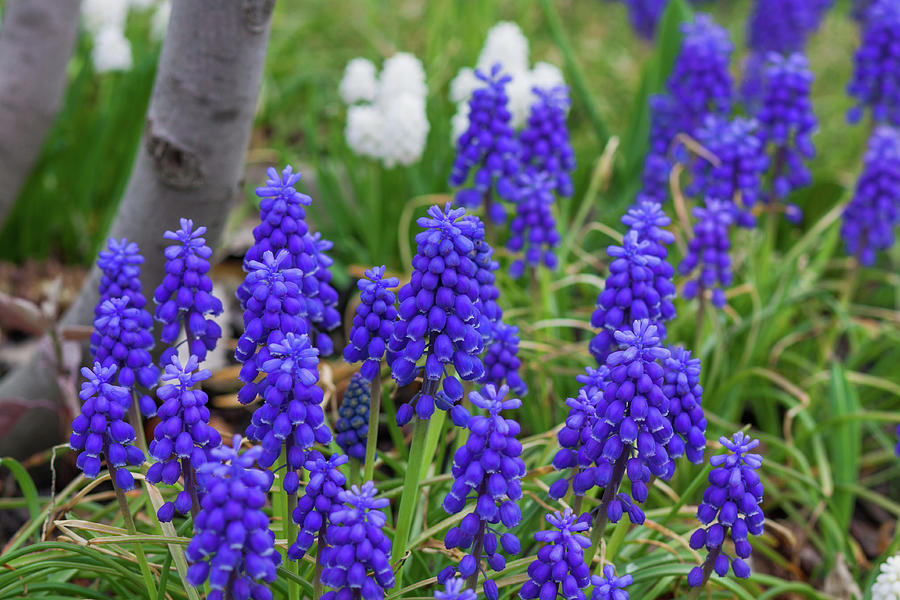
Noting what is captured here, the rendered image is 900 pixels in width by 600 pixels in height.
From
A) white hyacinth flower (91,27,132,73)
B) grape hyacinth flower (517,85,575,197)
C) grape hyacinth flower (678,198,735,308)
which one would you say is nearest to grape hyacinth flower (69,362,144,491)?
grape hyacinth flower (517,85,575,197)

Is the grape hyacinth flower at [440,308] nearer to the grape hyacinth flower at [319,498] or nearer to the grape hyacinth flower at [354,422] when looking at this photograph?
the grape hyacinth flower at [319,498]

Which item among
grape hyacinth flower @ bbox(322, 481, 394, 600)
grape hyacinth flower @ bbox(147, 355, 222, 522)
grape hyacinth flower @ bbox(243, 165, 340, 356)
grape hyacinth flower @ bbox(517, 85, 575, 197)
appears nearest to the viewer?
grape hyacinth flower @ bbox(322, 481, 394, 600)

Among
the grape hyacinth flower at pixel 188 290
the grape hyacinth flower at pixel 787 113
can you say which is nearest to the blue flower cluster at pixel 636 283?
the grape hyacinth flower at pixel 188 290

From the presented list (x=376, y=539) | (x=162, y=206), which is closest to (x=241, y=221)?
(x=162, y=206)

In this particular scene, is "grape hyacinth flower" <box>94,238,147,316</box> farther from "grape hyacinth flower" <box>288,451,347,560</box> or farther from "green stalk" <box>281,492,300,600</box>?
"grape hyacinth flower" <box>288,451,347,560</box>

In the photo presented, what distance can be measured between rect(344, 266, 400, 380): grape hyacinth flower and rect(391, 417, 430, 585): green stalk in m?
0.25

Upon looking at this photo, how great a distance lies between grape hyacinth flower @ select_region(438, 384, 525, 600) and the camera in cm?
229

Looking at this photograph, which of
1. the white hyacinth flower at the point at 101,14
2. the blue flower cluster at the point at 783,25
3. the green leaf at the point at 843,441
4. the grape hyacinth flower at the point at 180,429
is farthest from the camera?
the blue flower cluster at the point at 783,25

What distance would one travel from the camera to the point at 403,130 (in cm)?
531

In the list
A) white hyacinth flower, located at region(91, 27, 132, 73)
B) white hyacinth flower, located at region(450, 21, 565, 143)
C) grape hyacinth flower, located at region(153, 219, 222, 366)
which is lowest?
grape hyacinth flower, located at region(153, 219, 222, 366)

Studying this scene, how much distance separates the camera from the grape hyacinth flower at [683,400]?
8.84 ft

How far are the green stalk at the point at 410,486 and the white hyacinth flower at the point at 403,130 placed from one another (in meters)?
2.96

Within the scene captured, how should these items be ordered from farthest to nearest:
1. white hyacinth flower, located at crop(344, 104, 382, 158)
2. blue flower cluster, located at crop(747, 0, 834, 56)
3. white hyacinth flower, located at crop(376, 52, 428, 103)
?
blue flower cluster, located at crop(747, 0, 834, 56) < white hyacinth flower, located at crop(376, 52, 428, 103) < white hyacinth flower, located at crop(344, 104, 382, 158)

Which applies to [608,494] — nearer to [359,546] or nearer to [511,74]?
[359,546]
